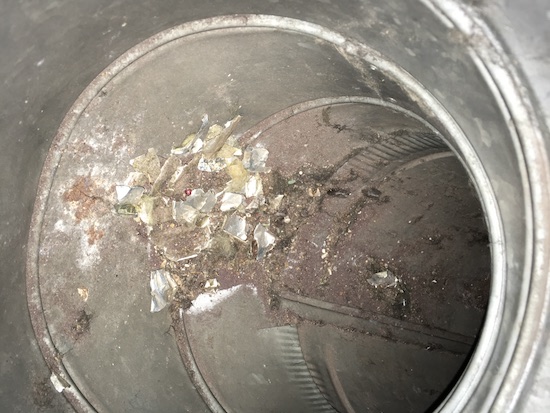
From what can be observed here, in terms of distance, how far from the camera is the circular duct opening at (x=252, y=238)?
176 cm

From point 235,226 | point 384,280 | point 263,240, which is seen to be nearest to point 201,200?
point 235,226

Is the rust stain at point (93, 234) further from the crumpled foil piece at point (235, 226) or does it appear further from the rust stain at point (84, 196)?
the crumpled foil piece at point (235, 226)

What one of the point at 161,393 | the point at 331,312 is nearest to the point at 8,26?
the point at 161,393

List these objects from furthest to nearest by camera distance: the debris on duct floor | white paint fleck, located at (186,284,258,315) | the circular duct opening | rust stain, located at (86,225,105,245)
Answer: white paint fleck, located at (186,284,258,315) < the debris on duct floor < rust stain, located at (86,225,105,245) < the circular duct opening

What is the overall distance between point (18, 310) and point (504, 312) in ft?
4.51

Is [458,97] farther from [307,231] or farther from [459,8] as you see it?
[307,231]

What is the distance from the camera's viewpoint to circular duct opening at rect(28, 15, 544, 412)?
1756 mm

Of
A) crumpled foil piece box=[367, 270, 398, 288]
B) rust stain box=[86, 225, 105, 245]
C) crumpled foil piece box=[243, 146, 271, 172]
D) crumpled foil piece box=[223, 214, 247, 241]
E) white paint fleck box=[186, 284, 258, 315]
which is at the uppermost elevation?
crumpled foil piece box=[243, 146, 271, 172]

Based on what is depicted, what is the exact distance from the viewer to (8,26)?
129 cm

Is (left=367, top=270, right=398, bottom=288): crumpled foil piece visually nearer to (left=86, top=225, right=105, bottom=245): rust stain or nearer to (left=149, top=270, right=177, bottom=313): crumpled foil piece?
(left=149, top=270, right=177, bottom=313): crumpled foil piece

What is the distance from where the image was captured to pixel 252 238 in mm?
2232

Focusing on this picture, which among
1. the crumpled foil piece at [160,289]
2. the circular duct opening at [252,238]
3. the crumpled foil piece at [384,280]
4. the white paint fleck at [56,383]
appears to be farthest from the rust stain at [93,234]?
the crumpled foil piece at [384,280]

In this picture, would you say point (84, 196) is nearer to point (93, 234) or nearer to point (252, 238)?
point (93, 234)

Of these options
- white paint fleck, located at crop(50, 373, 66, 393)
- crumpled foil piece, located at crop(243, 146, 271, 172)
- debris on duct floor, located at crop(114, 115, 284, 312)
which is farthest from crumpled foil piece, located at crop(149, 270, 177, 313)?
crumpled foil piece, located at crop(243, 146, 271, 172)
